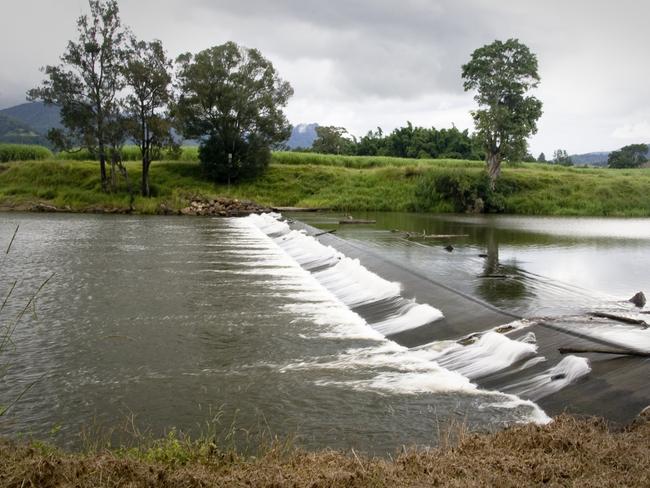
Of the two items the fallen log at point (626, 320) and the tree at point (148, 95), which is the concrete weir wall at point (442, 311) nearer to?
the fallen log at point (626, 320)

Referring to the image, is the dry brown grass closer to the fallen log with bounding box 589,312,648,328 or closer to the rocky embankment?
the fallen log with bounding box 589,312,648,328

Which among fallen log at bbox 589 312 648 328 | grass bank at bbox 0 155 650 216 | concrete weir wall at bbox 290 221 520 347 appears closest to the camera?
fallen log at bbox 589 312 648 328

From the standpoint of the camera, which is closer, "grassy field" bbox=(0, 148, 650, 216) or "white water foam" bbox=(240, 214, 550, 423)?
"white water foam" bbox=(240, 214, 550, 423)

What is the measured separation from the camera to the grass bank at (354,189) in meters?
41.1

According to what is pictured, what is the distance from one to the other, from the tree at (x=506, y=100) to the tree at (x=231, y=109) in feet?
51.1

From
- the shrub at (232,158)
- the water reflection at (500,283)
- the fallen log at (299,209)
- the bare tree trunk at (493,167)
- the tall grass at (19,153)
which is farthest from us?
the tall grass at (19,153)

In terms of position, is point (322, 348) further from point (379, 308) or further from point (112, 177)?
point (112, 177)

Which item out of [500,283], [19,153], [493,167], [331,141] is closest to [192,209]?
[493,167]

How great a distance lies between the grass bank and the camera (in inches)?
1617

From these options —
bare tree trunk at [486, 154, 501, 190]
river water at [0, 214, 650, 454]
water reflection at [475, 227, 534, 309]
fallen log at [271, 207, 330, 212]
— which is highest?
bare tree trunk at [486, 154, 501, 190]

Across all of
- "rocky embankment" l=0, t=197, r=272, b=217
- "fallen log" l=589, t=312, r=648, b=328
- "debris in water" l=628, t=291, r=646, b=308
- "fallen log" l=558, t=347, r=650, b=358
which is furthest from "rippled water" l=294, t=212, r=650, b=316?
"rocky embankment" l=0, t=197, r=272, b=217

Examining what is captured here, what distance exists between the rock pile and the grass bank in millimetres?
1058

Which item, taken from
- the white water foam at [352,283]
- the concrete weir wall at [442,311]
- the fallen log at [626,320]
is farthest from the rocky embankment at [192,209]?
the fallen log at [626,320]

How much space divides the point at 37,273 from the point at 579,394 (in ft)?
44.0
